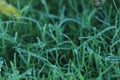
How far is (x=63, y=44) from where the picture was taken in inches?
77.8

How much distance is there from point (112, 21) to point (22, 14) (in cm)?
54

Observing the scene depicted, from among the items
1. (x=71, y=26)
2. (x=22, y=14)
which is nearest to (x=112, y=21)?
(x=71, y=26)

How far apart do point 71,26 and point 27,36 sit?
0.26 m

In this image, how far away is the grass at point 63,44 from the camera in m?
1.73

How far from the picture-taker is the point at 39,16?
7.70 feet

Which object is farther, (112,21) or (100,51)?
(112,21)

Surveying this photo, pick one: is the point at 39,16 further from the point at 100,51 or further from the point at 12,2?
Answer: the point at 100,51

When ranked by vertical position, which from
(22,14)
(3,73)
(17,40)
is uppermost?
(22,14)

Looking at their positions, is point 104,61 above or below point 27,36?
below

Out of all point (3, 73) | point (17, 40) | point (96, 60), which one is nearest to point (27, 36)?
point (17, 40)

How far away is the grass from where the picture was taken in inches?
67.9

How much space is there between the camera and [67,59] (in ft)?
6.33

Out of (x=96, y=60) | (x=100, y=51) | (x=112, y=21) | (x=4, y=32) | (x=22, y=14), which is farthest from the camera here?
(x=22, y=14)

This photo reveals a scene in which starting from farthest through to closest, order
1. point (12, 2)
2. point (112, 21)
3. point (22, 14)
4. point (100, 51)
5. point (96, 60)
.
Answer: point (12, 2)
point (22, 14)
point (112, 21)
point (100, 51)
point (96, 60)
